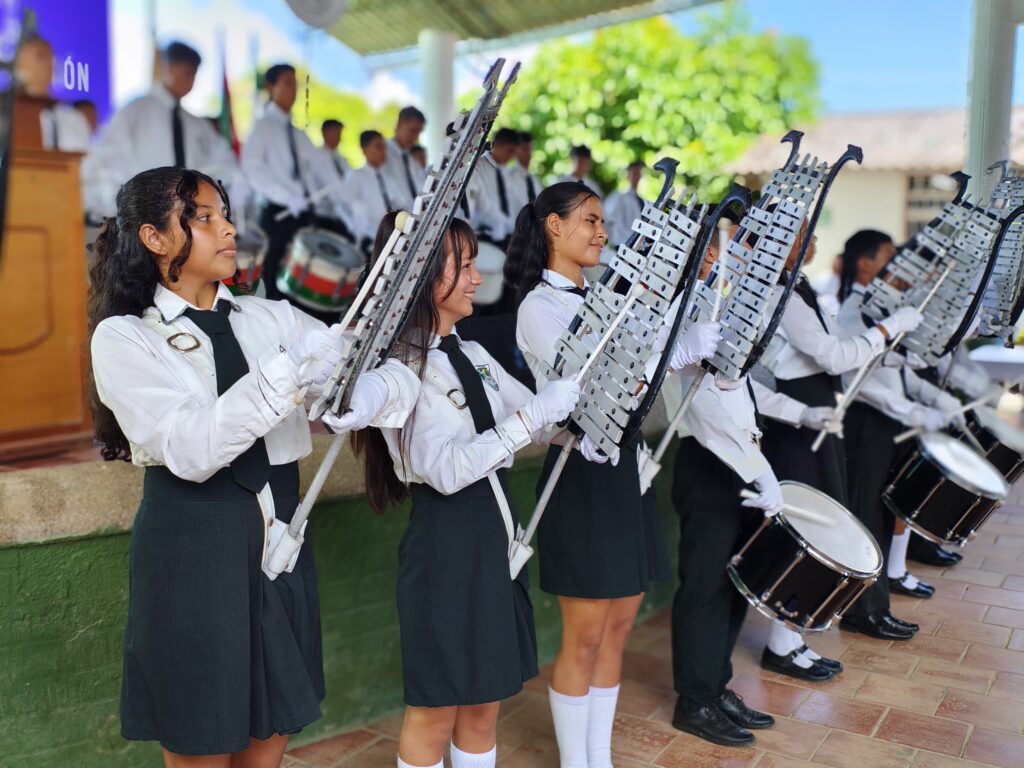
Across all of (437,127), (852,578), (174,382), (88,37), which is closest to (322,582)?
(174,382)

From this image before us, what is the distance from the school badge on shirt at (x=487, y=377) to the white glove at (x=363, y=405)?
1.29ft

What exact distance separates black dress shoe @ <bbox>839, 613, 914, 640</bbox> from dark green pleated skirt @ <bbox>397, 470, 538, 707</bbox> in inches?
95.0

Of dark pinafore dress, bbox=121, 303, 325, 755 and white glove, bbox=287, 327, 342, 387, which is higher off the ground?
white glove, bbox=287, 327, 342, 387

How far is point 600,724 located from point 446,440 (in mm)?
1202

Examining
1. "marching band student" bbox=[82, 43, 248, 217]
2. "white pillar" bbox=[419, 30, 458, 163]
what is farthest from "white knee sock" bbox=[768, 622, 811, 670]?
"white pillar" bbox=[419, 30, 458, 163]

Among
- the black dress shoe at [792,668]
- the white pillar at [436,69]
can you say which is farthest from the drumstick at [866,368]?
the white pillar at [436,69]

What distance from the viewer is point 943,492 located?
12.7ft

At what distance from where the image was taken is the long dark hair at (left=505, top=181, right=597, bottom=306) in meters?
2.65

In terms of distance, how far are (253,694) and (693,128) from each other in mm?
16650

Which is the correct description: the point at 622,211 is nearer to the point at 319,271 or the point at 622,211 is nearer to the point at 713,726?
the point at 319,271

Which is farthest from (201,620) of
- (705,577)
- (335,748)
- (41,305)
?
(41,305)

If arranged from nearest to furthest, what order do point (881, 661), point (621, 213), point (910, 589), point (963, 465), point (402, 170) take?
point (881, 661), point (963, 465), point (910, 589), point (402, 170), point (621, 213)

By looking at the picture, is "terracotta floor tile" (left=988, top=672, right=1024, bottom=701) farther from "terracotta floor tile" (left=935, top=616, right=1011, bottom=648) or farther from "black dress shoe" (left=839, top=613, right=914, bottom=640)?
"black dress shoe" (left=839, top=613, right=914, bottom=640)

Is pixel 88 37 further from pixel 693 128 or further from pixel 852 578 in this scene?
pixel 693 128
